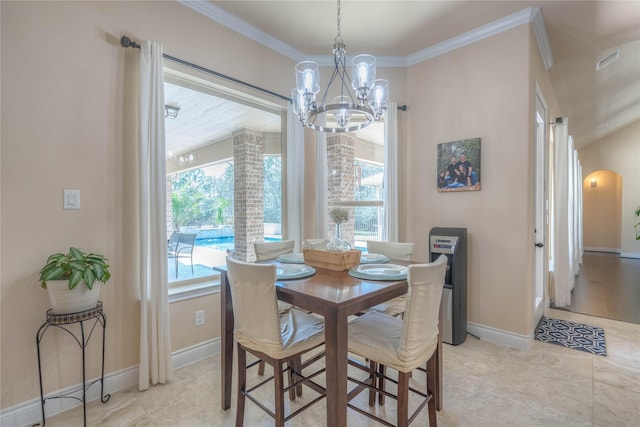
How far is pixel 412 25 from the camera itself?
9.20ft

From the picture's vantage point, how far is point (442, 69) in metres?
3.17

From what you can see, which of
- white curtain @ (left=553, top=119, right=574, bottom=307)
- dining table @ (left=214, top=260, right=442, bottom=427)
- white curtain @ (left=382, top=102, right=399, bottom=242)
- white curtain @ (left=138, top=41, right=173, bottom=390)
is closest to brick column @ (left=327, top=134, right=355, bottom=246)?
white curtain @ (left=382, top=102, right=399, bottom=242)

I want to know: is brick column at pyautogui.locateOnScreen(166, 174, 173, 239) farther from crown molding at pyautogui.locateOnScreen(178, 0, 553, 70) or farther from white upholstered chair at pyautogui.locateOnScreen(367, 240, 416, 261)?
white upholstered chair at pyautogui.locateOnScreen(367, 240, 416, 261)

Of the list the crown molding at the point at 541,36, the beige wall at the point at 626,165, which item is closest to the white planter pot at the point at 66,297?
the crown molding at the point at 541,36

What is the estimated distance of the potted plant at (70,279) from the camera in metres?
1.64

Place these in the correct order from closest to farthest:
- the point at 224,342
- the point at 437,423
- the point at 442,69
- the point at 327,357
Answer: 1. the point at 327,357
2. the point at 437,423
3. the point at 224,342
4. the point at 442,69

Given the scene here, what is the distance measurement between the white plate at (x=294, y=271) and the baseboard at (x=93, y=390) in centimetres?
119

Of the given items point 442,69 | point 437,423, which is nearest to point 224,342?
point 437,423

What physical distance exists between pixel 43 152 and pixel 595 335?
4649 millimetres

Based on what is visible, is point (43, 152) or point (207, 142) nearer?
point (43, 152)

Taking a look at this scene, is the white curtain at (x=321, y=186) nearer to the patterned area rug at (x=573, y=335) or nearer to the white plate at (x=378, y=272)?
the white plate at (x=378, y=272)

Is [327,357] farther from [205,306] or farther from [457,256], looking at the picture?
[457,256]

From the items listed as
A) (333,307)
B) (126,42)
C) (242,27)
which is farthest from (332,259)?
(242,27)

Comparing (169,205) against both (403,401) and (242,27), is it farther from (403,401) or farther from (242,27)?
(403,401)
